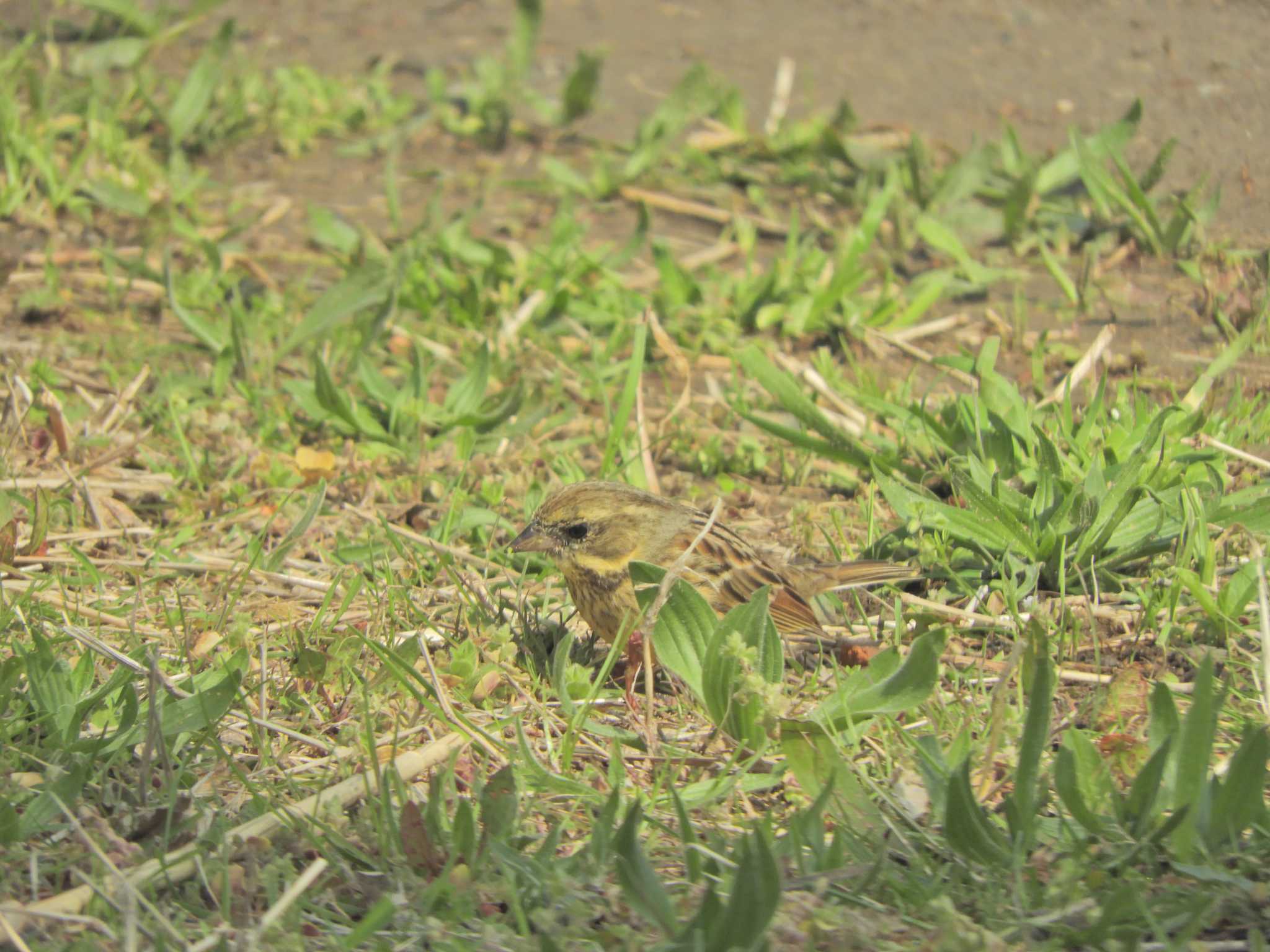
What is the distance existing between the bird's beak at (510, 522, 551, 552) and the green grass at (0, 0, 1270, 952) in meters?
0.22

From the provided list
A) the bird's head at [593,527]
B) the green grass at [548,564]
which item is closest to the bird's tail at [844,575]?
the green grass at [548,564]

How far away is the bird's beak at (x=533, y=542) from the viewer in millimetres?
4305

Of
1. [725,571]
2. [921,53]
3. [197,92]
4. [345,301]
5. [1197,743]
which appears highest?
[921,53]

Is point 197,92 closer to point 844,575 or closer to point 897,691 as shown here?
point 844,575

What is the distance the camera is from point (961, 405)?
4.84m

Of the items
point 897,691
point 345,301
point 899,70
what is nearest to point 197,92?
point 345,301

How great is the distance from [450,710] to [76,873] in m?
1.00

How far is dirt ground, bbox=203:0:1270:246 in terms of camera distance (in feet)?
23.9

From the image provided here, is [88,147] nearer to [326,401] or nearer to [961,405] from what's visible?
[326,401]

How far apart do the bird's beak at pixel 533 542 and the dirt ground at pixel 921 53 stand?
363 cm

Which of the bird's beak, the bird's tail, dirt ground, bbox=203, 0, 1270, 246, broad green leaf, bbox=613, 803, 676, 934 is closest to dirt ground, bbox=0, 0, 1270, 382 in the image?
dirt ground, bbox=203, 0, 1270, 246

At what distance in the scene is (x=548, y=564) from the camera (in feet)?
15.8

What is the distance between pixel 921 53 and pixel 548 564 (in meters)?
5.37

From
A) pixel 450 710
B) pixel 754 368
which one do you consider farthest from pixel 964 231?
pixel 450 710
